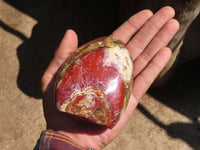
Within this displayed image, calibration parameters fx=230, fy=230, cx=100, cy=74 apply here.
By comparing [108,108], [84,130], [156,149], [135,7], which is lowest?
[156,149]

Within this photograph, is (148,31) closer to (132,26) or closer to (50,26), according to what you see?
(132,26)

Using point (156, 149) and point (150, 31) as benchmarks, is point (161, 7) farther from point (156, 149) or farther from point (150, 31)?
point (156, 149)

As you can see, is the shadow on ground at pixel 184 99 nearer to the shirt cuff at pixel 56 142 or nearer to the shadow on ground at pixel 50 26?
the shadow on ground at pixel 50 26

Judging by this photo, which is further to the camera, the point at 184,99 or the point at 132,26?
the point at 184,99

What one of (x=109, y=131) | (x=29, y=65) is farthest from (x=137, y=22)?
(x=29, y=65)

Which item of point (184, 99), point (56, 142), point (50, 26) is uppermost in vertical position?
point (56, 142)

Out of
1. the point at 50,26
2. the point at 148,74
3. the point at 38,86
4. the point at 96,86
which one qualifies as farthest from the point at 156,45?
the point at 50,26

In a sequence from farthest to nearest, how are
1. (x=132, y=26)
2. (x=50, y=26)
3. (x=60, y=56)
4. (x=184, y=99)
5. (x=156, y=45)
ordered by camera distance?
(x=50, y=26), (x=184, y=99), (x=132, y=26), (x=156, y=45), (x=60, y=56)
